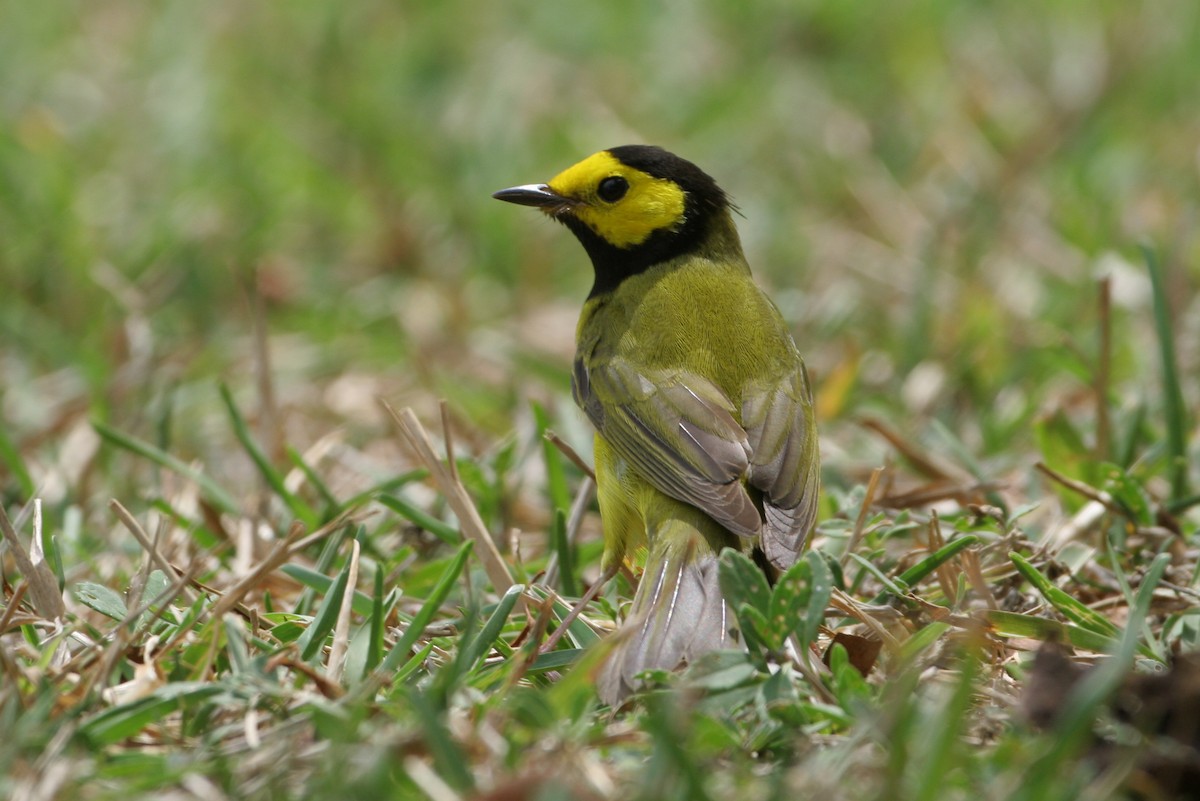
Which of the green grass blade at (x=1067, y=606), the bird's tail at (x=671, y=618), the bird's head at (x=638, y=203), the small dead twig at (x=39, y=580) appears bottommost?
the green grass blade at (x=1067, y=606)

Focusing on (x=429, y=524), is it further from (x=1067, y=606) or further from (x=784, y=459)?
(x=1067, y=606)

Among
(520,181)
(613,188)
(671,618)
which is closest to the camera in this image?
(671,618)

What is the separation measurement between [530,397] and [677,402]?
1400 mm

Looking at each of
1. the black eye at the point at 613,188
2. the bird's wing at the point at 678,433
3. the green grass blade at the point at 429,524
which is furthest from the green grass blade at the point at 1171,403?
the green grass blade at the point at 429,524

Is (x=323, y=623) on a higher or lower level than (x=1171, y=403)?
lower

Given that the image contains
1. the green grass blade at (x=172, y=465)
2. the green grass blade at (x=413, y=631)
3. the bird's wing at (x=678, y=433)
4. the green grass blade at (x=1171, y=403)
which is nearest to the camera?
the green grass blade at (x=413, y=631)

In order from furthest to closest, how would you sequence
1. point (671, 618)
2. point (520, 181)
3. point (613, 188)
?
point (520, 181) < point (613, 188) < point (671, 618)

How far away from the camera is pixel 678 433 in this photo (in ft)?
12.5

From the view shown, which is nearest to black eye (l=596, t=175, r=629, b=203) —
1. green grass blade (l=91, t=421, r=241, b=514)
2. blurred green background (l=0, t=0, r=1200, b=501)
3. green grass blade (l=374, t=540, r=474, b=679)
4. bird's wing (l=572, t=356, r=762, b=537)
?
bird's wing (l=572, t=356, r=762, b=537)

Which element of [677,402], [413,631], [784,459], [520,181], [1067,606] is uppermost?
[520,181]

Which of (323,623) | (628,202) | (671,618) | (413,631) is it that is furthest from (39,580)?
(628,202)

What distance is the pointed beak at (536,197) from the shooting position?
4773 mm

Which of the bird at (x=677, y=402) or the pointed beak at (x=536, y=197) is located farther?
the pointed beak at (x=536, y=197)

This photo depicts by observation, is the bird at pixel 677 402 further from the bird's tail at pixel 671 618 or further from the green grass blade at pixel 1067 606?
the green grass blade at pixel 1067 606
